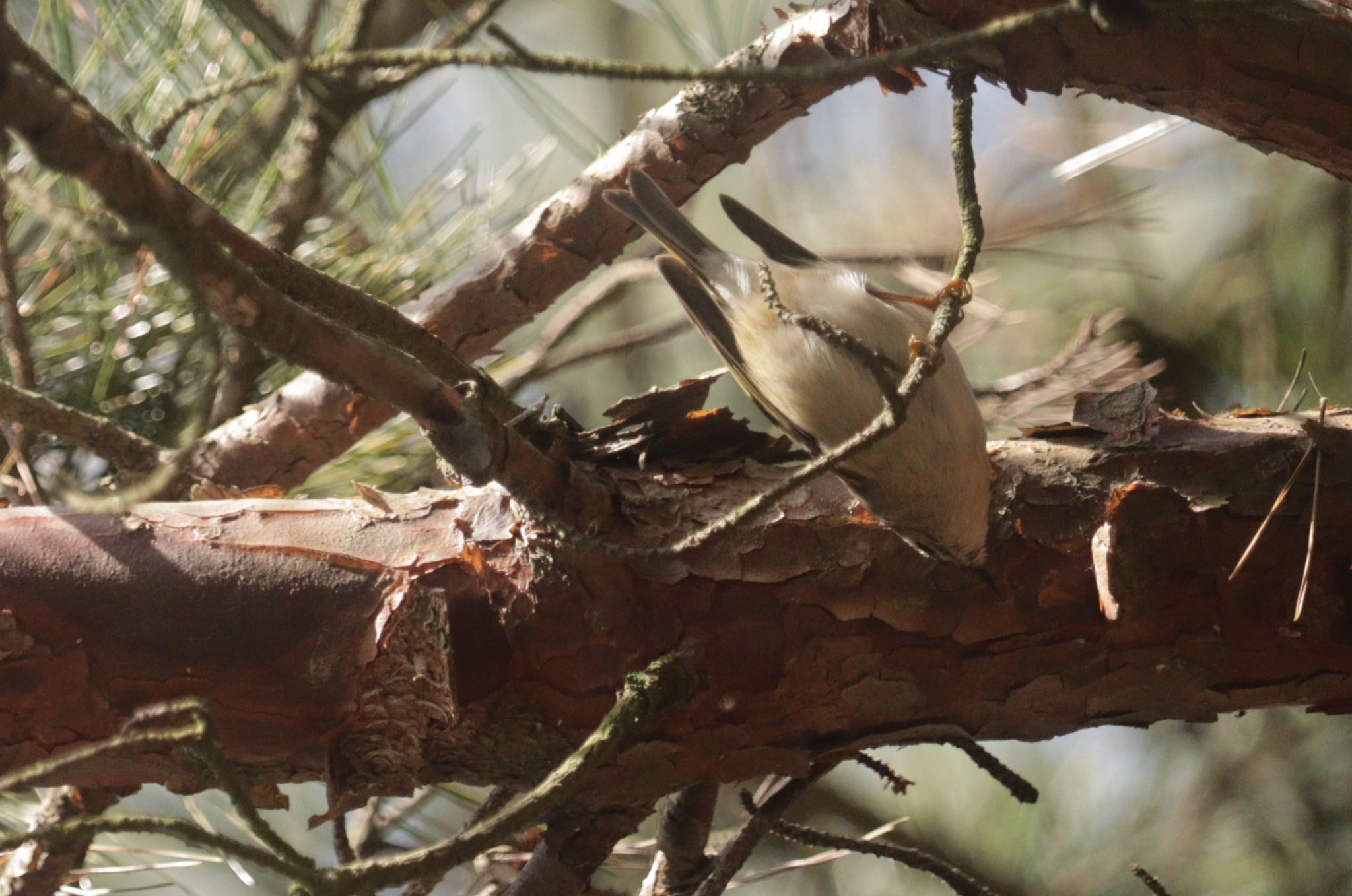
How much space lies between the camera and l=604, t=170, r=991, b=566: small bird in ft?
2.27

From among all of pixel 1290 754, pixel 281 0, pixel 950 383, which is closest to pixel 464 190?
pixel 281 0

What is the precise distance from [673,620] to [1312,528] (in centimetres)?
42

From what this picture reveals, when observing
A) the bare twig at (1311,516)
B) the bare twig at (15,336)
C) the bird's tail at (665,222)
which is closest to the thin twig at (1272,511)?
the bare twig at (1311,516)

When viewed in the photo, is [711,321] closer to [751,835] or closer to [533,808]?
[751,835]

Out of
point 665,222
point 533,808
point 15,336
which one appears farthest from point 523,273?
point 533,808

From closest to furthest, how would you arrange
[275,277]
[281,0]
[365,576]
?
[275,277] < [365,576] < [281,0]

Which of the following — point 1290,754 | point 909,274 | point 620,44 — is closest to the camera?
point 909,274

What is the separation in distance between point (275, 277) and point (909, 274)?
81cm

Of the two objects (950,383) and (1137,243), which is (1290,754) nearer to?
(1137,243)

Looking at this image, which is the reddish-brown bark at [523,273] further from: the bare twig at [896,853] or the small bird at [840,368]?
the bare twig at [896,853]

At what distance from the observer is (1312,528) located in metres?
0.68

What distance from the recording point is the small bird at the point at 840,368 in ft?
2.27

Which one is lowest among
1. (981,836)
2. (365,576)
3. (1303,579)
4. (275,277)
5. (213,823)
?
(981,836)

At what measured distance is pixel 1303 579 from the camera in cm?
66
